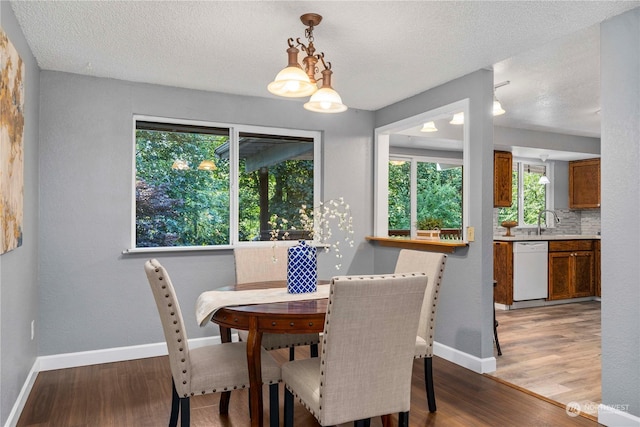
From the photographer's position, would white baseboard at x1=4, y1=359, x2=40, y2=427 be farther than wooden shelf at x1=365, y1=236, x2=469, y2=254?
No

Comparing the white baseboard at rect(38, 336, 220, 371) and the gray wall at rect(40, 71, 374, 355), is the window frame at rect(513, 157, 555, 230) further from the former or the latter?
the white baseboard at rect(38, 336, 220, 371)

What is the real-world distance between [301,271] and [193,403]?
1.14 m

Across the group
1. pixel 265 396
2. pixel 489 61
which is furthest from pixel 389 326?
pixel 489 61

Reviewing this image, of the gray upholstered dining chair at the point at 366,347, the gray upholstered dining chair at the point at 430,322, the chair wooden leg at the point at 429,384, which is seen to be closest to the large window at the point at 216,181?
the gray upholstered dining chair at the point at 430,322

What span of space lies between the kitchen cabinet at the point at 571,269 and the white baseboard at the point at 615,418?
3.52 meters

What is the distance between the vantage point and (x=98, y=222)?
3.60 metres

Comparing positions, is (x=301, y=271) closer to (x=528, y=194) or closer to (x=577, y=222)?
(x=528, y=194)

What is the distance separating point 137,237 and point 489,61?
319cm

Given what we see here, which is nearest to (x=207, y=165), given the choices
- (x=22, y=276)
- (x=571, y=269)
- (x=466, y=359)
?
(x=22, y=276)

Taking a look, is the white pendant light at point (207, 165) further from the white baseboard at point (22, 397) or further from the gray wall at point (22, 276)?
the white baseboard at point (22, 397)

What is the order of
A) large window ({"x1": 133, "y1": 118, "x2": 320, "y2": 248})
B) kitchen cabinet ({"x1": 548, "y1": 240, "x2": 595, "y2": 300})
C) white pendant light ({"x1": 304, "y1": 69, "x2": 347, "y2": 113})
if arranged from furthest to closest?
kitchen cabinet ({"x1": 548, "y1": 240, "x2": 595, "y2": 300}), large window ({"x1": 133, "y1": 118, "x2": 320, "y2": 248}), white pendant light ({"x1": 304, "y1": 69, "x2": 347, "y2": 113})

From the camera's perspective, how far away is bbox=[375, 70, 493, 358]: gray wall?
340 cm

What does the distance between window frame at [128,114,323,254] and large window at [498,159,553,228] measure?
11.2ft

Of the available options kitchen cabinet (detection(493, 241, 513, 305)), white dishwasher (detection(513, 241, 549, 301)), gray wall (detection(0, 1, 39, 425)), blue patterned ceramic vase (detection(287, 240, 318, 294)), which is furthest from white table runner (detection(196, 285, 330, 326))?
white dishwasher (detection(513, 241, 549, 301))
